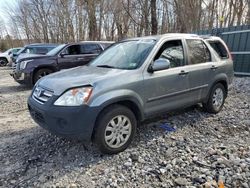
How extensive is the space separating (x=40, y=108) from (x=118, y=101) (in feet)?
3.59

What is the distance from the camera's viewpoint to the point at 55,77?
3809 millimetres

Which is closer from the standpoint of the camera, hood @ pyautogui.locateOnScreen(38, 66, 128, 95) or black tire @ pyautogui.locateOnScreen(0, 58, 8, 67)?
hood @ pyautogui.locateOnScreen(38, 66, 128, 95)

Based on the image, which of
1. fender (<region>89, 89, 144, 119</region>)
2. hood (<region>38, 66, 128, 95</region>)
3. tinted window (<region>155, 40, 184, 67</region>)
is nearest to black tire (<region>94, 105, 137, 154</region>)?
fender (<region>89, 89, 144, 119</region>)

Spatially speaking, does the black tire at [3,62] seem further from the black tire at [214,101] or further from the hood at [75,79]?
the black tire at [214,101]

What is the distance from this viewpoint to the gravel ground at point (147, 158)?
309 centimetres

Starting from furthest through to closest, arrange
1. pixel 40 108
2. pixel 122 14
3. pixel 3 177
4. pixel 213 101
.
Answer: pixel 122 14
pixel 213 101
pixel 40 108
pixel 3 177

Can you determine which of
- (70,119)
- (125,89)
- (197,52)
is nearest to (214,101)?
(197,52)

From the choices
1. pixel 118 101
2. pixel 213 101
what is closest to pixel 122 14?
pixel 213 101

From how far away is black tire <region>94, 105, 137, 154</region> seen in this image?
3400mm

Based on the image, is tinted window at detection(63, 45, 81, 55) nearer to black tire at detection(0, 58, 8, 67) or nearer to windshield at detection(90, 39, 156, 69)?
windshield at detection(90, 39, 156, 69)

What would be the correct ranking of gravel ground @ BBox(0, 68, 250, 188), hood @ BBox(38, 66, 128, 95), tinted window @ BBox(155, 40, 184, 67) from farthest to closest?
1. tinted window @ BBox(155, 40, 184, 67)
2. hood @ BBox(38, 66, 128, 95)
3. gravel ground @ BBox(0, 68, 250, 188)

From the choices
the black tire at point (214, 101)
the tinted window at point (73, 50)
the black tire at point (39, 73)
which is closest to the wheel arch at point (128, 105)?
the black tire at point (214, 101)

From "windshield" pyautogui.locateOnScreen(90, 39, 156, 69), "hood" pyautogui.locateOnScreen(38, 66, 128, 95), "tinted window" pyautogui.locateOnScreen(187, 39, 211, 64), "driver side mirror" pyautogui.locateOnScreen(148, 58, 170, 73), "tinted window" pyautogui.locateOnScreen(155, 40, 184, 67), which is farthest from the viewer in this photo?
"tinted window" pyautogui.locateOnScreen(187, 39, 211, 64)

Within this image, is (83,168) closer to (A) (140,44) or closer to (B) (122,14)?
(A) (140,44)
